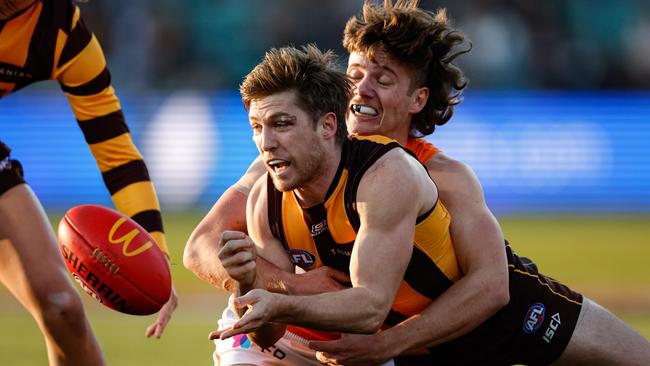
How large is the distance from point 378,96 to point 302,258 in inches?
38.7

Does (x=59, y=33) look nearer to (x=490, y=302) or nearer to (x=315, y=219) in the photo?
(x=315, y=219)

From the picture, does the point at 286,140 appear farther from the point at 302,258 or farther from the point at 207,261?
the point at 207,261

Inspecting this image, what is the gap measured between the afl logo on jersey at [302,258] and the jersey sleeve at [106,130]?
0.79 m

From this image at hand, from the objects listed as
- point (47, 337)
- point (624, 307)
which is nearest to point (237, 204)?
point (47, 337)

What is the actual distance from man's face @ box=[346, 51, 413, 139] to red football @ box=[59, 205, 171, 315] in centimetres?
120

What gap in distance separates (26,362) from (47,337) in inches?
119

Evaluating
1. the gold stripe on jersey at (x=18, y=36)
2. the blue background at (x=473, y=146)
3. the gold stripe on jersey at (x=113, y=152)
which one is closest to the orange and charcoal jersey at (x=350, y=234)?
the gold stripe on jersey at (x=113, y=152)

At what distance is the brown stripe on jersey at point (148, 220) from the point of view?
5809 mm

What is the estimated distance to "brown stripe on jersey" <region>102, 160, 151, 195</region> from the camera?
584 centimetres

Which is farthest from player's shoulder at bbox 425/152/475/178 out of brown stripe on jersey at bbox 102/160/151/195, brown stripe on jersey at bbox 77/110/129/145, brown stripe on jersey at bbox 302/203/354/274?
brown stripe on jersey at bbox 77/110/129/145

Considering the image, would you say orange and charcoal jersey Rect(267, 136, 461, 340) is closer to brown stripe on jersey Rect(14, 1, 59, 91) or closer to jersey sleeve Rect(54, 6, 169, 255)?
jersey sleeve Rect(54, 6, 169, 255)

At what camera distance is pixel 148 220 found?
582 cm

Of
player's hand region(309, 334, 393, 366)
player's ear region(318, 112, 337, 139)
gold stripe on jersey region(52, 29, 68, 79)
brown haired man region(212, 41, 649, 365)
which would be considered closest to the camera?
brown haired man region(212, 41, 649, 365)

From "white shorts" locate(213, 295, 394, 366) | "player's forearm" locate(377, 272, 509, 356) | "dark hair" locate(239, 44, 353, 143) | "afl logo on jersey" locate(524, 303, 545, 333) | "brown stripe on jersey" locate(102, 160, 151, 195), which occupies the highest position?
"dark hair" locate(239, 44, 353, 143)
